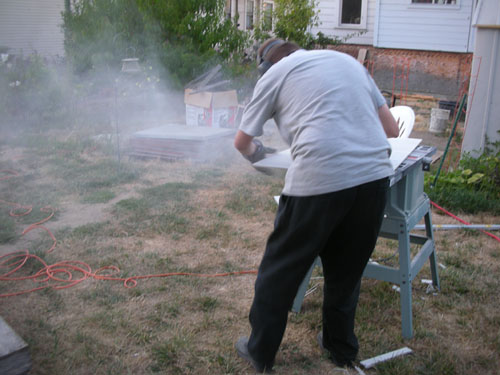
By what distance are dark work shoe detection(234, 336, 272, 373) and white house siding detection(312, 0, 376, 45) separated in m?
12.7

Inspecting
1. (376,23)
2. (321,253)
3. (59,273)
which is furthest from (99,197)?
(376,23)

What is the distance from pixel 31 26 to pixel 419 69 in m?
11.1

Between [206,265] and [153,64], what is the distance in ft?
17.9

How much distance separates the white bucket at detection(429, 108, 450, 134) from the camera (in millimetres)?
8719

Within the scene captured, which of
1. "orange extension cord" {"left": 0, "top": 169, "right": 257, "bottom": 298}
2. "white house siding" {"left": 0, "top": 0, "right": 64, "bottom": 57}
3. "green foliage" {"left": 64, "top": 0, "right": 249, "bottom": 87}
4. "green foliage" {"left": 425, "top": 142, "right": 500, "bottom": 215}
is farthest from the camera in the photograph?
"white house siding" {"left": 0, "top": 0, "right": 64, "bottom": 57}

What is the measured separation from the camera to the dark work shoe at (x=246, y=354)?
8.14 ft

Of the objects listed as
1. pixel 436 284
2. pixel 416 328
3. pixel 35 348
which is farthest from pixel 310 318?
pixel 35 348

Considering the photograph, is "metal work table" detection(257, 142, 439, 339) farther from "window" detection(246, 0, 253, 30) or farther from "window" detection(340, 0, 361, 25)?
"window" detection(246, 0, 253, 30)

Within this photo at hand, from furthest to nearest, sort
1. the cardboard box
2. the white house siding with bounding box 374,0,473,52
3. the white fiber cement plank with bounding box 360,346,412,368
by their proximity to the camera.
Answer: the white house siding with bounding box 374,0,473,52 → the cardboard box → the white fiber cement plank with bounding box 360,346,412,368

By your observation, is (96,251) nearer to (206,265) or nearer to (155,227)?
(155,227)

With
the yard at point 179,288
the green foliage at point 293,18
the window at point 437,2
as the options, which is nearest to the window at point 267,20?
the green foliage at point 293,18

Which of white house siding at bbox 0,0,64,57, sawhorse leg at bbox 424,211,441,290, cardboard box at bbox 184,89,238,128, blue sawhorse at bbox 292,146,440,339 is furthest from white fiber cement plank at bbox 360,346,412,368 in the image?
white house siding at bbox 0,0,64,57

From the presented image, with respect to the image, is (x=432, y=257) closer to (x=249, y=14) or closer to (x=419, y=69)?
(x=419, y=69)

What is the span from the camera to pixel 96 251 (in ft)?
12.9
